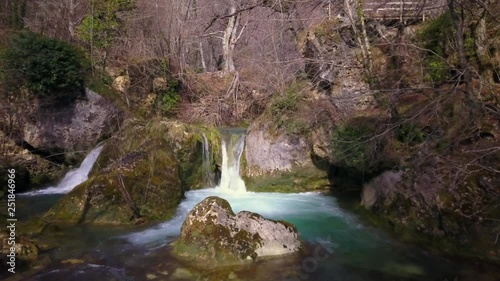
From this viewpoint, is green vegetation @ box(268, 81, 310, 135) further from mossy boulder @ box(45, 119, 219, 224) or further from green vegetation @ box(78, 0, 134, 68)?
green vegetation @ box(78, 0, 134, 68)

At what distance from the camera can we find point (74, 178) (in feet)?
38.8

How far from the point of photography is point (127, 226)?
801cm

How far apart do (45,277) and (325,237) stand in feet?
15.8

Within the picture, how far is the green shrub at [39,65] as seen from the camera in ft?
40.4

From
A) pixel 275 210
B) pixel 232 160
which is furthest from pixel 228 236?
pixel 232 160

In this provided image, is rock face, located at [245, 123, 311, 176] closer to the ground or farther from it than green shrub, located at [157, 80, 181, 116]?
closer to the ground

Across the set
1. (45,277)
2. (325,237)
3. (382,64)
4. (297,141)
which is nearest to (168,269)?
(45,277)

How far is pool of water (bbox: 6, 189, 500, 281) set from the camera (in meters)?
5.72

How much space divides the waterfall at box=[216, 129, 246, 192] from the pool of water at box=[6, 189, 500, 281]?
338 centimetres

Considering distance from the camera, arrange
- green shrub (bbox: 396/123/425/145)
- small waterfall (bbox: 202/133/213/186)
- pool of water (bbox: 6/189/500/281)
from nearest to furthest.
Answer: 1. pool of water (bbox: 6/189/500/281)
2. green shrub (bbox: 396/123/425/145)
3. small waterfall (bbox: 202/133/213/186)

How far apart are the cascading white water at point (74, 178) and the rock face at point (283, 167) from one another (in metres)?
4.86

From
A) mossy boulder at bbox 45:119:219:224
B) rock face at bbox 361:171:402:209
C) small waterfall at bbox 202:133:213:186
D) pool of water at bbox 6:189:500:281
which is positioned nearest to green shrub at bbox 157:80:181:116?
small waterfall at bbox 202:133:213:186

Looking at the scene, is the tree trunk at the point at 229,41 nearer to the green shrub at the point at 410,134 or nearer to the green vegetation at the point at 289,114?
the green vegetation at the point at 289,114

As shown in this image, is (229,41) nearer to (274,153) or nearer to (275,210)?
(274,153)
